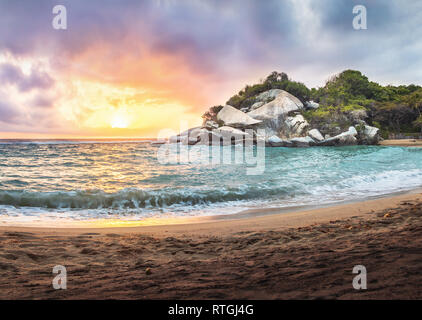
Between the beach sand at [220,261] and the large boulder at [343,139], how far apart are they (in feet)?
120

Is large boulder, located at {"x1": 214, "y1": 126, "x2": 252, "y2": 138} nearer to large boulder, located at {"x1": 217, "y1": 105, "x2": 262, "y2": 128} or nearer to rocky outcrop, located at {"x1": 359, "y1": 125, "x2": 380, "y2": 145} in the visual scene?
large boulder, located at {"x1": 217, "y1": 105, "x2": 262, "y2": 128}

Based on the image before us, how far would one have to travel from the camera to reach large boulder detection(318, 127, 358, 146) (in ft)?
124

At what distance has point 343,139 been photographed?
37.9 m

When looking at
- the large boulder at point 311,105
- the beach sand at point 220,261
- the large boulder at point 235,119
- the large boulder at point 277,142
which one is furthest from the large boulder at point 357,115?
the beach sand at point 220,261

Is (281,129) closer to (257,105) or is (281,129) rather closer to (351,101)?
(257,105)

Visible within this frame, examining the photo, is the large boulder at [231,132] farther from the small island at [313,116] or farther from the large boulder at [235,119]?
the large boulder at [235,119]

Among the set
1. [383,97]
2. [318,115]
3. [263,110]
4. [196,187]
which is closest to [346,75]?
[383,97]

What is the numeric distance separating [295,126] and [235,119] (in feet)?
32.0

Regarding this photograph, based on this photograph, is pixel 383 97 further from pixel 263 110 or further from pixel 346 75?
pixel 263 110

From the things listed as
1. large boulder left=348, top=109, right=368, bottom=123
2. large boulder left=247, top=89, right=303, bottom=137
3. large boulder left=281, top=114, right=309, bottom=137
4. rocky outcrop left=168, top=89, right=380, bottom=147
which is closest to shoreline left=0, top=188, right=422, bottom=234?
rocky outcrop left=168, top=89, right=380, bottom=147

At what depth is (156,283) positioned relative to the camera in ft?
7.16

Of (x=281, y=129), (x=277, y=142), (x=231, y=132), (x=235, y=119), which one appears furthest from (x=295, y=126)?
(x=231, y=132)

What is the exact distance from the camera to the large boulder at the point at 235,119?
4088 centimetres

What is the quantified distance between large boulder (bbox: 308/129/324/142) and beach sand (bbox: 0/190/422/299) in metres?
36.4
